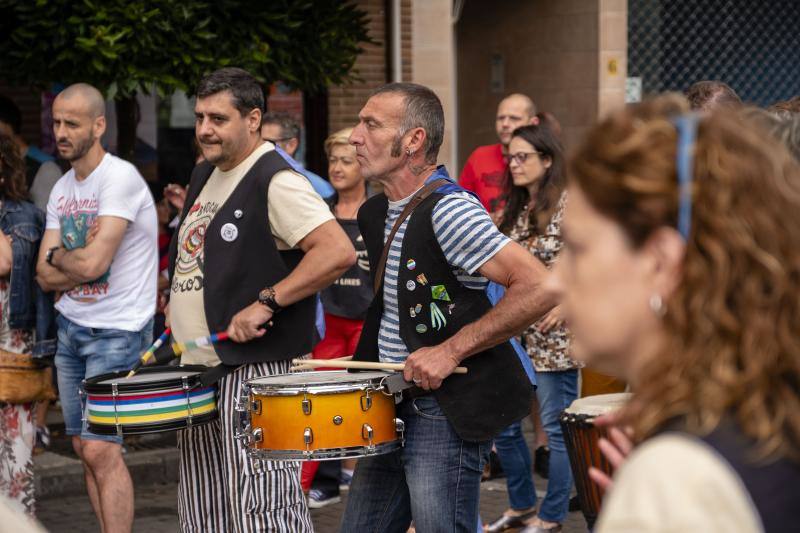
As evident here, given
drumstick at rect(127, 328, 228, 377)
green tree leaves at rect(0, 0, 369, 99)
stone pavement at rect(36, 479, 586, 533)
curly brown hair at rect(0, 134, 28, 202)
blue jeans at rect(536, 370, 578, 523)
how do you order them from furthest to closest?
green tree leaves at rect(0, 0, 369, 99) < stone pavement at rect(36, 479, 586, 533) < blue jeans at rect(536, 370, 578, 523) < curly brown hair at rect(0, 134, 28, 202) < drumstick at rect(127, 328, 228, 377)

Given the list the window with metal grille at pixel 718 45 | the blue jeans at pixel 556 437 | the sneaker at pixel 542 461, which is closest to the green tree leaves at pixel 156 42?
the sneaker at pixel 542 461

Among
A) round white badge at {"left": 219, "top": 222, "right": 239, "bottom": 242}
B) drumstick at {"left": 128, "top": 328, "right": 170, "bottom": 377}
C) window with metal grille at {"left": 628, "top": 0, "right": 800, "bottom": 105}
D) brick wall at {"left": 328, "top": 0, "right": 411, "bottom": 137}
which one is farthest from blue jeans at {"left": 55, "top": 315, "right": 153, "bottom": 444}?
window with metal grille at {"left": 628, "top": 0, "right": 800, "bottom": 105}

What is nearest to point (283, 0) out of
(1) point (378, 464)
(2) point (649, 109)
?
(1) point (378, 464)

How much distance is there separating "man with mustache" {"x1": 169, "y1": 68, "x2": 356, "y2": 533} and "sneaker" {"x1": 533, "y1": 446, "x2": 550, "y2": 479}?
3.04 m

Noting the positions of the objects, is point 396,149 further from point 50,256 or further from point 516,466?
point 516,466

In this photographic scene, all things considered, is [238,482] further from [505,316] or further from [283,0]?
[283,0]

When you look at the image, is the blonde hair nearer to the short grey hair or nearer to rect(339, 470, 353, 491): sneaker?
rect(339, 470, 353, 491): sneaker

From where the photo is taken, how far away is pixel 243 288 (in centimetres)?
487

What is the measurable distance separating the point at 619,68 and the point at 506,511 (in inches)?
301

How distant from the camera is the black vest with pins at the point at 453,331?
13.4ft

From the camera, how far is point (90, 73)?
26.1 feet

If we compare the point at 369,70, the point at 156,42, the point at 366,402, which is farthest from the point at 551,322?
the point at 369,70

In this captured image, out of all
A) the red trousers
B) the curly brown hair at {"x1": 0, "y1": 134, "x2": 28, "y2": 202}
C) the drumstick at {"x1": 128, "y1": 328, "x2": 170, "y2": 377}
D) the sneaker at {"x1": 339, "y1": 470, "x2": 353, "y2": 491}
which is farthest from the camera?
the sneaker at {"x1": 339, "y1": 470, "x2": 353, "y2": 491}

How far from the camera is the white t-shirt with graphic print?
5.89 meters
